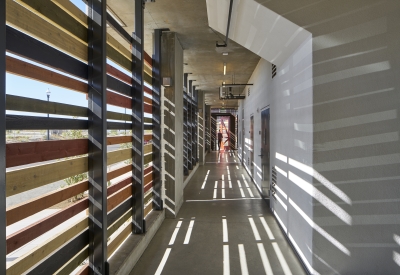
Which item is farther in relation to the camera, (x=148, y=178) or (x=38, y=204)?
(x=148, y=178)

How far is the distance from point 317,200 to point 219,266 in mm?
1360

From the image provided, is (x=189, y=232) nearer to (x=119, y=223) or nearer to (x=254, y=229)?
(x=254, y=229)

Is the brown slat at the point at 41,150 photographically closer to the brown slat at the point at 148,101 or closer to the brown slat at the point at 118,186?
the brown slat at the point at 118,186

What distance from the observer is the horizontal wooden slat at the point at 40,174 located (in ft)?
5.36

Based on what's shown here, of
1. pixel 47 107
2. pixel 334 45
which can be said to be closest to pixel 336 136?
pixel 334 45

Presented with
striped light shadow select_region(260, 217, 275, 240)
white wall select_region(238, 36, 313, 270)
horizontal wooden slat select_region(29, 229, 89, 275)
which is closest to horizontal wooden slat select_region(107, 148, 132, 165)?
horizontal wooden slat select_region(29, 229, 89, 275)

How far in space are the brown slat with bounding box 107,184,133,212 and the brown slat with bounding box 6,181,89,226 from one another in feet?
2.13

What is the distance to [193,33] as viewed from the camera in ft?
18.0

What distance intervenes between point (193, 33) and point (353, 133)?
3.63 metres

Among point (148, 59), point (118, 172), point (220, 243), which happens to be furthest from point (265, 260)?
point (148, 59)

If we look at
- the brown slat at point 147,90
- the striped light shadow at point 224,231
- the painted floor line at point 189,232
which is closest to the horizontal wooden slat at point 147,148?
the brown slat at point 147,90

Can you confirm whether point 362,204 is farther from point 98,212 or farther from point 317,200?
point 98,212

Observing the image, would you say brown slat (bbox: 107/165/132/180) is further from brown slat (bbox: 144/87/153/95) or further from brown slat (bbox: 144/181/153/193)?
brown slat (bbox: 144/87/153/95)

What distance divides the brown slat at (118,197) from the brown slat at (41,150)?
0.80m
